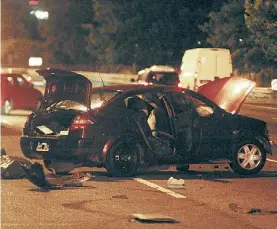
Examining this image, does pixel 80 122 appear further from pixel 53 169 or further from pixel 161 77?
pixel 161 77

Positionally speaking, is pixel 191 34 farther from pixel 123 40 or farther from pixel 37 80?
pixel 37 80

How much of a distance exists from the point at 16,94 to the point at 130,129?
59.1 ft

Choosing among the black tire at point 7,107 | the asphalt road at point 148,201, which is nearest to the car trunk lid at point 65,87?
the asphalt road at point 148,201

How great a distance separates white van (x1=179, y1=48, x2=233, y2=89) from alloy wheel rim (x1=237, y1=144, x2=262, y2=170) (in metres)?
23.9

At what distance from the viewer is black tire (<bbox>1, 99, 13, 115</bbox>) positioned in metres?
31.9

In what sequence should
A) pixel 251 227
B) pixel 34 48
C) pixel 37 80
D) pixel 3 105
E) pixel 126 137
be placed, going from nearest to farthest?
pixel 251 227
pixel 126 137
pixel 3 105
pixel 37 80
pixel 34 48

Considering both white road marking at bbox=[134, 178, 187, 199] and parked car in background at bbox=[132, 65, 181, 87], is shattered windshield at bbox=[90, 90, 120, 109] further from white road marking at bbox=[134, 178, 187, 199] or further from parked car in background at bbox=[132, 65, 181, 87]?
parked car in background at bbox=[132, 65, 181, 87]

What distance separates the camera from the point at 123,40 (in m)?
81.2

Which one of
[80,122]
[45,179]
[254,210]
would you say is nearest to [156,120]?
[80,122]

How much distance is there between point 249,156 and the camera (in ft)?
50.0

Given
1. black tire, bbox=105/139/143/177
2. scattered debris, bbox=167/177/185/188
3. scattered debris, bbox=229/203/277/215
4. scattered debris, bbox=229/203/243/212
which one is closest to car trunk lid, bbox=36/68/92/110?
black tire, bbox=105/139/143/177

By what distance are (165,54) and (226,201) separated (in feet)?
211

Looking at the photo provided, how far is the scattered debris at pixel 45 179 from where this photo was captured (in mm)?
13016

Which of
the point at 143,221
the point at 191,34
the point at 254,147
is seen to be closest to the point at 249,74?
Result: the point at 191,34
